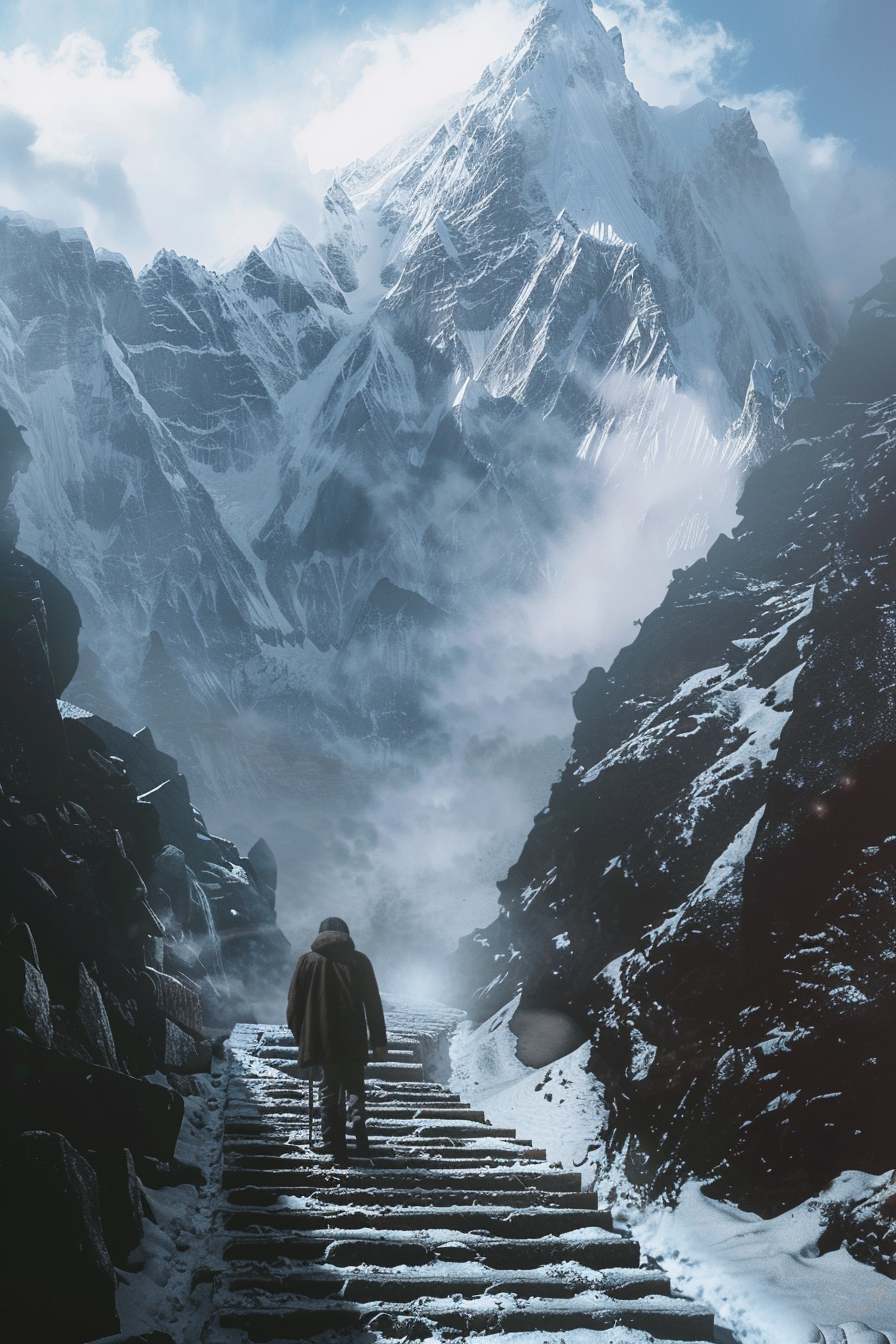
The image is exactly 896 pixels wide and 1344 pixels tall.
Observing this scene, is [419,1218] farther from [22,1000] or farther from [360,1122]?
[22,1000]

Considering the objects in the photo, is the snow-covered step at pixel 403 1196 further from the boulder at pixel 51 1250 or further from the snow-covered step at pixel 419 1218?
the boulder at pixel 51 1250

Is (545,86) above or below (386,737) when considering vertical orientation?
above

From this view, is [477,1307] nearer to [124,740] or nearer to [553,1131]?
[553,1131]

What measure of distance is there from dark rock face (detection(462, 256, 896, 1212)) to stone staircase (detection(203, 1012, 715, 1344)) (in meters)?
4.22

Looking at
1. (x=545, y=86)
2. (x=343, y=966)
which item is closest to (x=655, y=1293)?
(x=343, y=966)

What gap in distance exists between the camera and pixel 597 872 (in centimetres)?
2369

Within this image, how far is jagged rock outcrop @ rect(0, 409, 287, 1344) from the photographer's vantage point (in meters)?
3.91

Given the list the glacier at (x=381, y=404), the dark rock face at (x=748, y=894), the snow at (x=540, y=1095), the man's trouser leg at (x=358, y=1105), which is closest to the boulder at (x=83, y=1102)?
the man's trouser leg at (x=358, y=1105)

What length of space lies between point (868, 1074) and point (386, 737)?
139m

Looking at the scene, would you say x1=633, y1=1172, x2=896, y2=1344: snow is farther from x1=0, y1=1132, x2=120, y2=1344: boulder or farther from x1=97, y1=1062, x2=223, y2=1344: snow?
x1=0, y1=1132, x2=120, y2=1344: boulder

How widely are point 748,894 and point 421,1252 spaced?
31.1ft

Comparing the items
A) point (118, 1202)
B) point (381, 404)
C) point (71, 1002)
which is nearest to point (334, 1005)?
point (71, 1002)

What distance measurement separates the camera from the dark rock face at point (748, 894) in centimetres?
1012

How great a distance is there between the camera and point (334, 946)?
6949 mm
